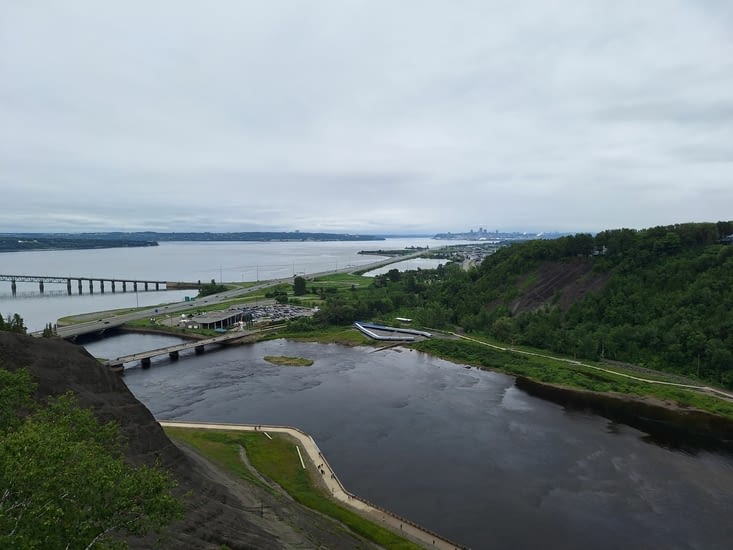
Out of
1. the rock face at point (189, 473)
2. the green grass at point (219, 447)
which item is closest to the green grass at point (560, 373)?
the green grass at point (219, 447)

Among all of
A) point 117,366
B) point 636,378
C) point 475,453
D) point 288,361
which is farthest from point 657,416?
point 117,366

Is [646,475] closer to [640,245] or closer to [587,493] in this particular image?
[587,493]

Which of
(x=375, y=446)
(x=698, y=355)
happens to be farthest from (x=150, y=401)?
(x=698, y=355)

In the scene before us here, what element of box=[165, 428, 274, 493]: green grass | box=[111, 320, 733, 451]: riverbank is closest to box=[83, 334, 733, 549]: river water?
box=[111, 320, 733, 451]: riverbank

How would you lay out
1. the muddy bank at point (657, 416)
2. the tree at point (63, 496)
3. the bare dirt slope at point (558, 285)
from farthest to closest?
the bare dirt slope at point (558, 285)
the muddy bank at point (657, 416)
the tree at point (63, 496)

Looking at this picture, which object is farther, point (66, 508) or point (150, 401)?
point (150, 401)

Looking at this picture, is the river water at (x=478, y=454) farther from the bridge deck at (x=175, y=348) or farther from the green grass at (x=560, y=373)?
→ the green grass at (x=560, y=373)

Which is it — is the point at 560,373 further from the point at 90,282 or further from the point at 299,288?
the point at 90,282
